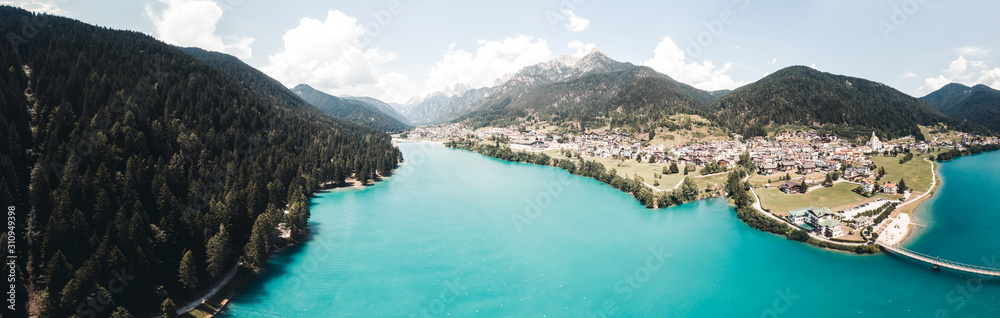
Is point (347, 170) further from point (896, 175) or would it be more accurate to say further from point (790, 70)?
point (790, 70)

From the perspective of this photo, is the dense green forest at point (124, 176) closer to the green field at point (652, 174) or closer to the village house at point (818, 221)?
the village house at point (818, 221)

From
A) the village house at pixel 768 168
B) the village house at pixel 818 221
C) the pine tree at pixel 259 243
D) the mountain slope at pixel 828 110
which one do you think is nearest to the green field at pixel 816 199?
the village house at pixel 818 221

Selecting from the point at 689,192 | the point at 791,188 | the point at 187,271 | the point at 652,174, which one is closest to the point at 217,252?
the point at 187,271

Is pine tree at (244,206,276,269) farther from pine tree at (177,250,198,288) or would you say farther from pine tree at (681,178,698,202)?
pine tree at (681,178,698,202)

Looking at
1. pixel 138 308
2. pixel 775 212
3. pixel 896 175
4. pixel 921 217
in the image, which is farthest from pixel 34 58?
pixel 896 175

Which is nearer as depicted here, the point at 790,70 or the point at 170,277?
the point at 170,277

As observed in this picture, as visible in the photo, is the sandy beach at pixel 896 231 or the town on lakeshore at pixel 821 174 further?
the town on lakeshore at pixel 821 174

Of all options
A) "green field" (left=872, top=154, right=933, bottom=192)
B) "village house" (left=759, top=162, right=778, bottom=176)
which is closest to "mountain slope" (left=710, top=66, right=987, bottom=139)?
"green field" (left=872, top=154, right=933, bottom=192)
